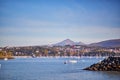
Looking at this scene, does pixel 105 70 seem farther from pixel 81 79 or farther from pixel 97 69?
pixel 81 79

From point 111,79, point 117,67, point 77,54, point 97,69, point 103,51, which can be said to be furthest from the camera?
point 77,54

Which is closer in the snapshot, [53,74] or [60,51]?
[53,74]

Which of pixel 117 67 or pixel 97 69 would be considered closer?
pixel 117 67

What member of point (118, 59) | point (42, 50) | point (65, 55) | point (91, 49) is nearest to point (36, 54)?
point (42, 50)

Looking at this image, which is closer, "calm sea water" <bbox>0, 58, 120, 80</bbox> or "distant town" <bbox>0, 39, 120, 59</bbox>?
"calm sea water" <bbox>0, 58, 120, 80</bbox>

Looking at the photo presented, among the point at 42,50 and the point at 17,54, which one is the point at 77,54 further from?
the point at 17,54

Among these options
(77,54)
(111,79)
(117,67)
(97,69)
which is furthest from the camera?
(77,54)

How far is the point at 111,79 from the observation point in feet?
30.9

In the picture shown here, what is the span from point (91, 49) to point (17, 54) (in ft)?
32.5

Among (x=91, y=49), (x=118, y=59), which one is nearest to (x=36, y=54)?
(x=91, y=49)

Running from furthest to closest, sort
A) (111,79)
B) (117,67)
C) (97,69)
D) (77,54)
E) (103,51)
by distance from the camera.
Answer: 1. (77,54)
2. (103,51)
3. (97,69)
4. (117,67)
5. (111,79)

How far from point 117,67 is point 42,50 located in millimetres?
31256

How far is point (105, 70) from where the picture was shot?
12453 mm

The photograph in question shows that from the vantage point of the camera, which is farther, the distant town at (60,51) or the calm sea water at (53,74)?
the distant town at (60,51)
